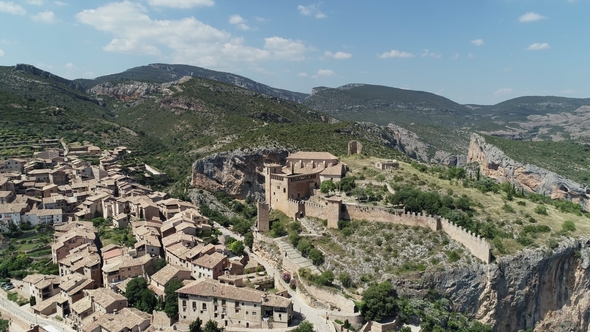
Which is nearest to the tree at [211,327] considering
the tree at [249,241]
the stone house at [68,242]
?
the tree at [249,241]

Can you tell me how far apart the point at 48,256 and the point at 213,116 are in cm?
6215

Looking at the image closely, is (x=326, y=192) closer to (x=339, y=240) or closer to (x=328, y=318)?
(x=339, y=240)

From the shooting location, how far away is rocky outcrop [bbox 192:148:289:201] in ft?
214

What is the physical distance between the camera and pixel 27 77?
130 metres

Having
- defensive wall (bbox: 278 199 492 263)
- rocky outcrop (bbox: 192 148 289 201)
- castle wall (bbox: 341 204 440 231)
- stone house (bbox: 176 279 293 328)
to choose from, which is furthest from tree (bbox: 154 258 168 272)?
rocky outcrop (bbox: 192 148 289 201)

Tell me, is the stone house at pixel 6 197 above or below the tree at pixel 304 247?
above

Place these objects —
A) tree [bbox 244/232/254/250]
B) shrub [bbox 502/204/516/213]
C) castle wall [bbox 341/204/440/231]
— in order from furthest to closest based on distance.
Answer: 1. tree [bbox 244/232/254/250]
2. shrub [bbox 502/204/516/213]
3. castle wall [bbox 341/204/440/231]

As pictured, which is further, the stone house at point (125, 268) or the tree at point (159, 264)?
the tree at point (159, 264)

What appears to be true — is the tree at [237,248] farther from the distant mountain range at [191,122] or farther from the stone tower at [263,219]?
Result: the distant mountain range at [191,122]

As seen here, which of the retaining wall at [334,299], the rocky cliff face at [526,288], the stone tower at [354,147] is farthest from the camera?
the stone tower at [354,147]

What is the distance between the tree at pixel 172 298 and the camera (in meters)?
32.9

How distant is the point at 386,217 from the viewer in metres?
42.2

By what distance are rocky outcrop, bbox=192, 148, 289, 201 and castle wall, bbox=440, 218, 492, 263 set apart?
31.1 meters

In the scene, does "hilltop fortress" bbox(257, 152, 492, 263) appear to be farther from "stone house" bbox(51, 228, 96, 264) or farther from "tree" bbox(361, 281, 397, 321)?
"stone house" bbox(51, 228, 96, 264)
